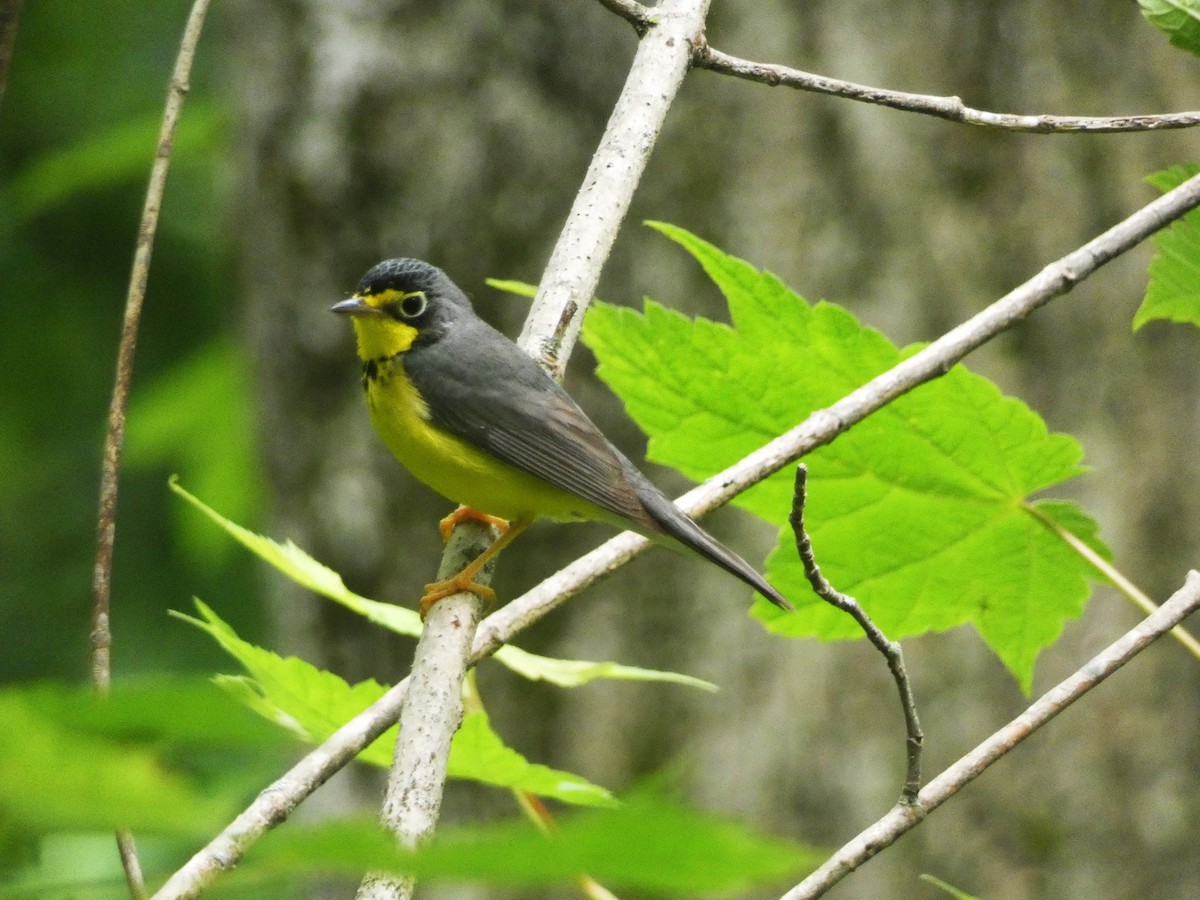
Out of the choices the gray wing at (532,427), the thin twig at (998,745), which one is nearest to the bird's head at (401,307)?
the gray wing at (532,427)

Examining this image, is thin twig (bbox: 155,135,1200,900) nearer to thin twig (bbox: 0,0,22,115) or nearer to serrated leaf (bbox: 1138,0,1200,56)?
serrated leaf (bbox: 1138,0,1200,56)

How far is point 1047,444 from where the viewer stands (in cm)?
222

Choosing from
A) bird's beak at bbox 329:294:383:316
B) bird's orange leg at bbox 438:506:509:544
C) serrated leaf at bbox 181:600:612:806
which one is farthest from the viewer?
bird's beak at bbox 329:294:383:316

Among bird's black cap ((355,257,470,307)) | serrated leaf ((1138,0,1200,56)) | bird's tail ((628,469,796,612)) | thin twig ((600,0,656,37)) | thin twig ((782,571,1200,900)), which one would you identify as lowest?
thin twig ((782,571,1200,900))

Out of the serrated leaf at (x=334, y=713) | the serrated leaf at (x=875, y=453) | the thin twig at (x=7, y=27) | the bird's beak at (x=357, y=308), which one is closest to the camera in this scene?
the thin twig at (x=7, y=27)

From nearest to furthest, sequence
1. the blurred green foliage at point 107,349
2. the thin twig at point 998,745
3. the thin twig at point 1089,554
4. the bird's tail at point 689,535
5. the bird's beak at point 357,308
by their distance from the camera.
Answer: the thin twig at point 998,745
the thin twig at point 1089,554
the bird's tail at point 689,535
the bird's beak at point 357,308
the blurred green foliage at point 107,349

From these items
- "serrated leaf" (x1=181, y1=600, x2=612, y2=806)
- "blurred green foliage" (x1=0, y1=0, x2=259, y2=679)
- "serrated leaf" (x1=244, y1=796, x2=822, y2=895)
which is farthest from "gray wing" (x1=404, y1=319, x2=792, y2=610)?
"blurred green foliage" (x1=0, y1=0, x2=259, y2=679)

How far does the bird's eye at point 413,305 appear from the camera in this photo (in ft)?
12.8

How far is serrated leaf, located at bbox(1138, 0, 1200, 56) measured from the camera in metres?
1.99

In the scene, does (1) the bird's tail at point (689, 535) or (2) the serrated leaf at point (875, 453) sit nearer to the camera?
(2) the serrated leaf at point (875, 453)

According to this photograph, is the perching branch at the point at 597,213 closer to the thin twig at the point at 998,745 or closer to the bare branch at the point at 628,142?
the bare branch at the point at 628,142

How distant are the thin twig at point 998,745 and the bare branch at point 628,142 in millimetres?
1275

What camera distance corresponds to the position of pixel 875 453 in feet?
7.73

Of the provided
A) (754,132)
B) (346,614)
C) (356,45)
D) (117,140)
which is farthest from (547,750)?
(117,140)
